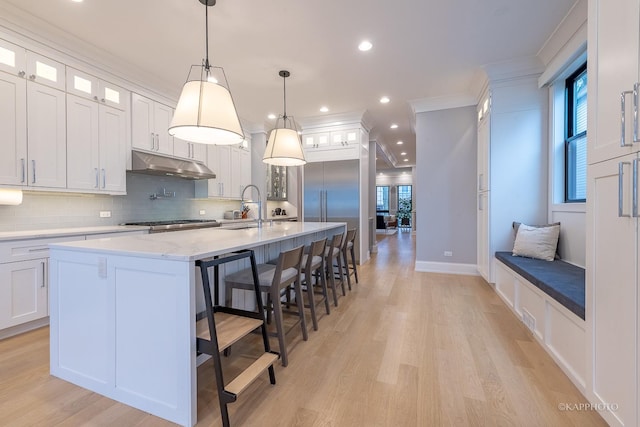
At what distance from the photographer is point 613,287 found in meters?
1.33

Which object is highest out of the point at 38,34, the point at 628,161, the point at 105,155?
the point at 38,34

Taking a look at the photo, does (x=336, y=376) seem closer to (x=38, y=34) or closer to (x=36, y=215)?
(x=36, y=215)

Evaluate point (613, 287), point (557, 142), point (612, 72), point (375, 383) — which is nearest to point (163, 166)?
point (375, 383)

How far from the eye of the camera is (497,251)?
3539 millimetres

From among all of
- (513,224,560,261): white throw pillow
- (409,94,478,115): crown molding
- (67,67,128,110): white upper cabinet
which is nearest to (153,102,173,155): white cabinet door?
(67,67,128,110): white upper cabinet

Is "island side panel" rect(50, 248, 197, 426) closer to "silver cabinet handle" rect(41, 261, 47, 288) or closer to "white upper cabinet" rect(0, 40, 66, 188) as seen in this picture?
"silver cabinet handle" rect(41, 261, 47, 288)

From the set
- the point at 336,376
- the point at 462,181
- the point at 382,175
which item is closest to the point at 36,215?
the point at 336,376

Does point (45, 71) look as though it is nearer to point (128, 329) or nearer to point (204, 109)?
point (204, 109)

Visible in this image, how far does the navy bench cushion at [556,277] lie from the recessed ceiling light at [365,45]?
2705 mm

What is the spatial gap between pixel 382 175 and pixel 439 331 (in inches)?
457

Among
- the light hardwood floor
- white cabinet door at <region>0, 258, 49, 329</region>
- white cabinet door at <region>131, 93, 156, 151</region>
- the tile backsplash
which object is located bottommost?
the light hardwood floor

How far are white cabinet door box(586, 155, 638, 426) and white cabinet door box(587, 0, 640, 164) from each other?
0.11 m

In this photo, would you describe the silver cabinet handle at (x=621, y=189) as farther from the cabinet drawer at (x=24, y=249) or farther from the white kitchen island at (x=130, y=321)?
the cabinet drawer at (x=24, y=249)

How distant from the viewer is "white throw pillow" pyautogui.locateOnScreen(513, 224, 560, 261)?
2910 millimetres
